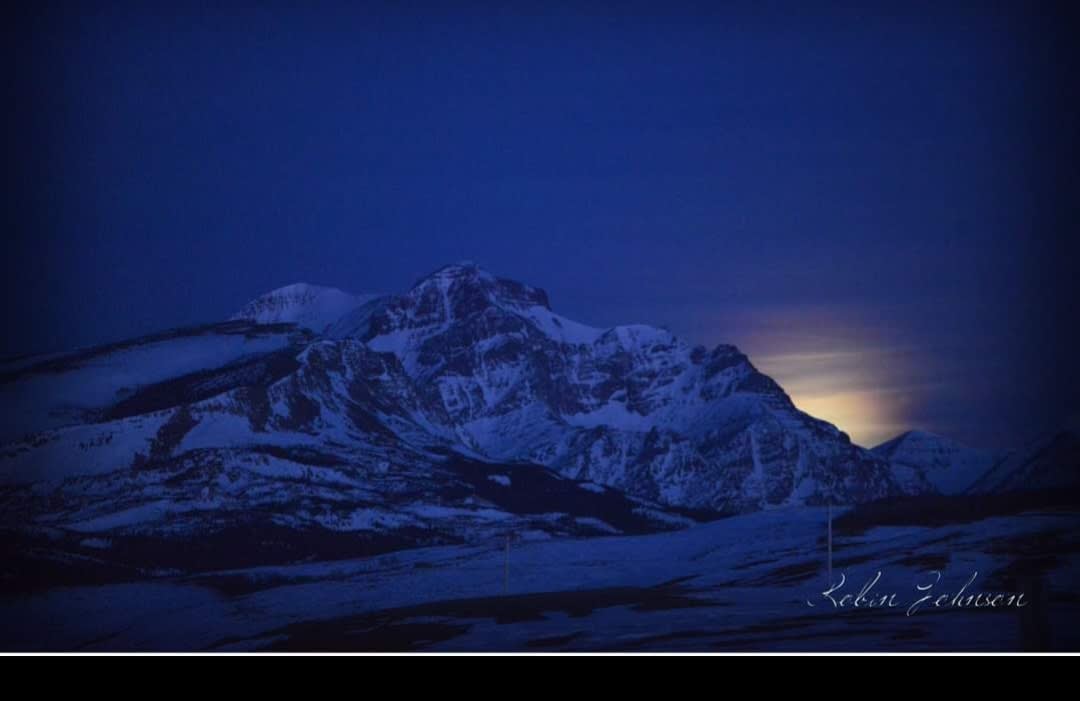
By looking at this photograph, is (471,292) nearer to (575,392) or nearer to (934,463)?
(934,463)

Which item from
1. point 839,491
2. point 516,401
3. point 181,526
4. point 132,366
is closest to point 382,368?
point 516,401

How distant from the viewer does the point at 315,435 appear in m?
50.5

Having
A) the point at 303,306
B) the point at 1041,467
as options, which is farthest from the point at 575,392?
the point at 1041,467

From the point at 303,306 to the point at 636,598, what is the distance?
21.3 metres

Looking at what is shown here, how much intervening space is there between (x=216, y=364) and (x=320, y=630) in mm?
21595

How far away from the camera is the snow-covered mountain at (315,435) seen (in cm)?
3562

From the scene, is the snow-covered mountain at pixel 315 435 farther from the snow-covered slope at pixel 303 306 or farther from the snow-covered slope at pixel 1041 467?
the snow-covered slope at pixel 1041 467

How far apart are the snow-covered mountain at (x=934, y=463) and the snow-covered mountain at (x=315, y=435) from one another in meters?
1.37
